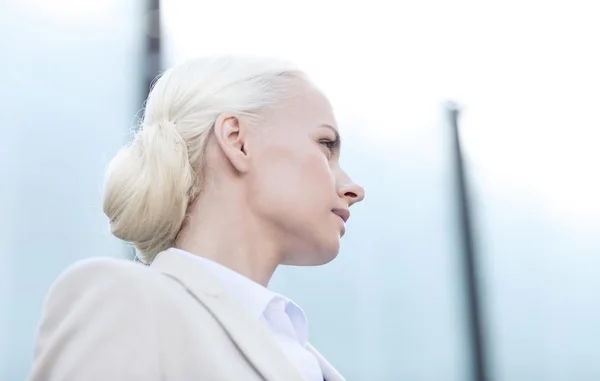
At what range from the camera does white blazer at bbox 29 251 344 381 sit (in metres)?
0.67

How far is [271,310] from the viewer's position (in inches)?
35.5

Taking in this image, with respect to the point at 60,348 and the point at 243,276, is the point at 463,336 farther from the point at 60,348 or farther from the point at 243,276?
the point at 60,348

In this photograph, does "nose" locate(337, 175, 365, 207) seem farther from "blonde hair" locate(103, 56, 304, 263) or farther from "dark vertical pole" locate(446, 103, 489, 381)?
"dark vertical pole" locate(446, 103, 489, 381)

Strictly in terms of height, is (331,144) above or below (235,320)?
above

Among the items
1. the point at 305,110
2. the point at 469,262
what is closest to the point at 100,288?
the point at 305,110

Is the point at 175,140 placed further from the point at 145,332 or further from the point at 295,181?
the point at 145,332

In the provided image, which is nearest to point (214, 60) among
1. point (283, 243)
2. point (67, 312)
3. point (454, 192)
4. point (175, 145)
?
point (175, 145)

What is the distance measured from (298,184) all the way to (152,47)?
1.02m

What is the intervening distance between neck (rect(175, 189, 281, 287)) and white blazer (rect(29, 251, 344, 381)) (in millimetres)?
97

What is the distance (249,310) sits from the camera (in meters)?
0.86

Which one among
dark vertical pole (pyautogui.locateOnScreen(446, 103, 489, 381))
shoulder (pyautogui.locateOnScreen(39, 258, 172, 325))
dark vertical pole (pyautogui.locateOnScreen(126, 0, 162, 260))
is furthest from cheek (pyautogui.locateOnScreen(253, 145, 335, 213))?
dark vertical pole (pyautogui.locateOnScreen(446, 103, 489, 381))

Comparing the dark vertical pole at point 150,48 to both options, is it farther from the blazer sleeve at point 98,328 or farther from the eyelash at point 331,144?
the blazer sleeve at point 98,328

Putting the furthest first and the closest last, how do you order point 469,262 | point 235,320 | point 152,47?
point 469,262
point 152,47
point 235,320

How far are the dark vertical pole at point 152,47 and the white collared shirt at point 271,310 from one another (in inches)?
39.4
